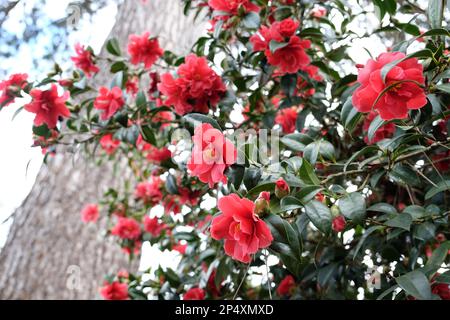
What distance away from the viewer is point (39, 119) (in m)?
1.21

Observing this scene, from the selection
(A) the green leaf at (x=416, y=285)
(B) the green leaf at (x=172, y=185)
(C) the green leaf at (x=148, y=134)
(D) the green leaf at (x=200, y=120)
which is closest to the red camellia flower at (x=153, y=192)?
(B) the green leaf at (x=172, y=185)

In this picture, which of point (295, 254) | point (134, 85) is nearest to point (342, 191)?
point (295, 254)

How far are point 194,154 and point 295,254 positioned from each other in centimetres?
22

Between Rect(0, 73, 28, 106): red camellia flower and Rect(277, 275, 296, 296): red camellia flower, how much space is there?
0.95 meters

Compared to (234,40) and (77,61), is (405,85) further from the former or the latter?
(77,61)

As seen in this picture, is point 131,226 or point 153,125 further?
point 131,226

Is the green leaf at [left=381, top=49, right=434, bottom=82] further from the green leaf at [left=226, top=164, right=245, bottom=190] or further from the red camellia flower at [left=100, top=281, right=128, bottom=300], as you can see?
the red camellia flower at [left=100, top=281, right=128, bottom=300]

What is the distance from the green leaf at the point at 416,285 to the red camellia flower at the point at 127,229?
1.32 m

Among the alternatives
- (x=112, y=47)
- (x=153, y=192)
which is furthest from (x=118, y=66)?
(x=153, y=192)

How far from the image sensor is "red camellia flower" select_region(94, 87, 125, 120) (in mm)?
1230

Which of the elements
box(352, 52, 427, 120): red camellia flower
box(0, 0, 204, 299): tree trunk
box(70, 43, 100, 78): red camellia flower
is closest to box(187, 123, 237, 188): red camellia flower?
box(352, 52, 427, 120): red camellia flower

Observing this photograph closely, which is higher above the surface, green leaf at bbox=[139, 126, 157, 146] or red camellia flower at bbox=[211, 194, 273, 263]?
green leaf at bbox=[139, 126, 157, 146]

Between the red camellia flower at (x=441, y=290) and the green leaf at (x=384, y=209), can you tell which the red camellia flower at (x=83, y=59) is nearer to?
the green leaf at (x=384, y=209)
